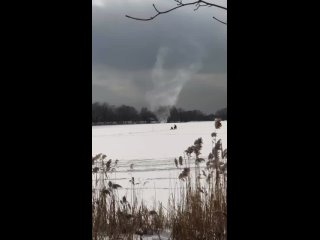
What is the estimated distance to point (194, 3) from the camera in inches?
88.4

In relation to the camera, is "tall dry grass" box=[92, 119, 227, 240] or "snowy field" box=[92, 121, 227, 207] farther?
"snowy field" box=[92, 121, 227, 207]

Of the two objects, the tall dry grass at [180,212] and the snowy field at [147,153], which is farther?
the snowy field at [147,153]

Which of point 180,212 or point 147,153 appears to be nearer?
point 180,212

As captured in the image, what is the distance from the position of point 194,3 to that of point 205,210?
4.15 feet
